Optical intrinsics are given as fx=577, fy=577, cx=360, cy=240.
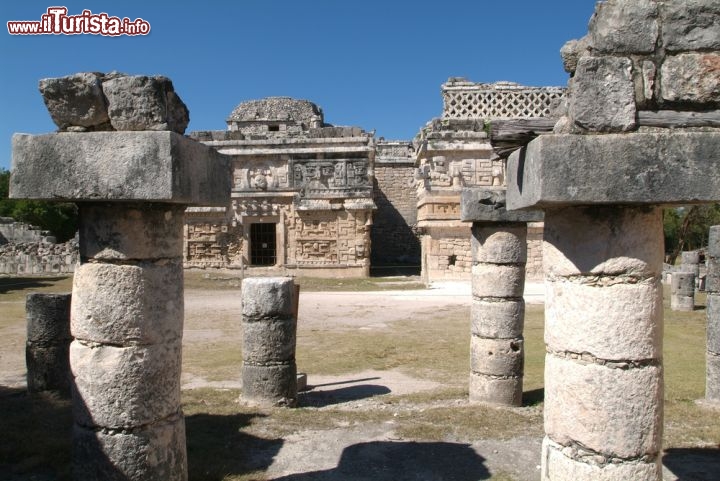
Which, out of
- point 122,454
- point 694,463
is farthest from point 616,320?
point 694,463

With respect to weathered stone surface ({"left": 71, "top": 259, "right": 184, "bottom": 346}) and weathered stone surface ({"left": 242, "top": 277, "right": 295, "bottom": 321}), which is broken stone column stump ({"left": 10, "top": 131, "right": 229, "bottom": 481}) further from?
weathered stone surface ({"left": 242, "top": 277, "right": 295, "bottom": 321})

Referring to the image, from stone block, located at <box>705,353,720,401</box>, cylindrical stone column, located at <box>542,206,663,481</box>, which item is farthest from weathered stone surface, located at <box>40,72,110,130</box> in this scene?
stone block, located at <box>705,353,720,401</box>

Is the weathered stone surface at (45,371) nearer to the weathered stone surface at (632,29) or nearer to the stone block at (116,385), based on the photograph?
the stone block at (116,385)

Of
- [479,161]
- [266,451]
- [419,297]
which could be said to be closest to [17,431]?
[266,451]

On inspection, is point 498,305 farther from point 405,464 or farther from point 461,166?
point 461,166

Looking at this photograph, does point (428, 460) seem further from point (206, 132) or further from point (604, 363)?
point (206, 132)

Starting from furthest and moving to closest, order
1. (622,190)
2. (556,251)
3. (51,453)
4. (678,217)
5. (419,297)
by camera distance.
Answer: (678,217) → (419,297) → (51,453) → (556,251) → (622,190)

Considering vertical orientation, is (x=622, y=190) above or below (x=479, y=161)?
below

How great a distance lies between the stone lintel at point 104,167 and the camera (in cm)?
317

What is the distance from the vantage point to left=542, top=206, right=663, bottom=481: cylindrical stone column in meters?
3.12

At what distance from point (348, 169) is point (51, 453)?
1586 cm

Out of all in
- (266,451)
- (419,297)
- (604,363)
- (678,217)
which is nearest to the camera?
(604,363)

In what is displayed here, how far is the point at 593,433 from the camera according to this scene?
10.3 feet

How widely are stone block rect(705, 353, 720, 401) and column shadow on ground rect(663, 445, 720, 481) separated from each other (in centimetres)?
163
